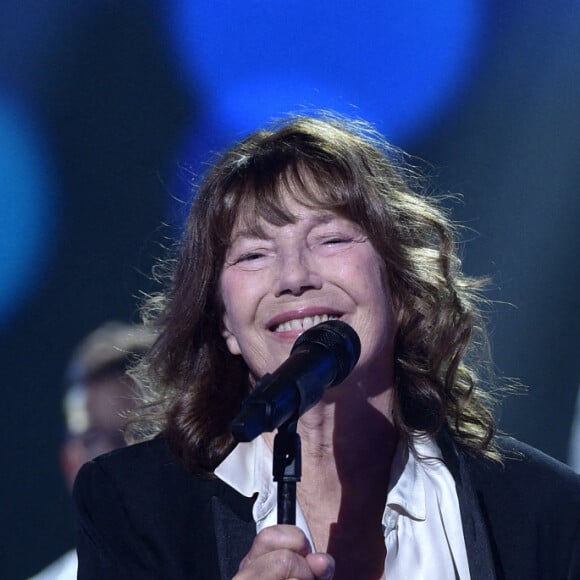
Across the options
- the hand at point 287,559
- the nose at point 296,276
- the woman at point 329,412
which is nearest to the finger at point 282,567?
the hand at point 287,559

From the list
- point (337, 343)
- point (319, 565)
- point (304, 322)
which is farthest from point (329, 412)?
point (319, 565)

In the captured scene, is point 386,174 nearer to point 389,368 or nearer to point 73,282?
point 389,368

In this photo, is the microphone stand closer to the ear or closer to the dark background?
the ear

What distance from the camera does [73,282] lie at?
2.77 m

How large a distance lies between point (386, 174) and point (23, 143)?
3.97 feet

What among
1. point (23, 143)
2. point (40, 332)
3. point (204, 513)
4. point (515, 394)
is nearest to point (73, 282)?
point (40, 332)

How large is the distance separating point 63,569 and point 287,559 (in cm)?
173

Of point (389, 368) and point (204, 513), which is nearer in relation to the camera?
point (204, 513)

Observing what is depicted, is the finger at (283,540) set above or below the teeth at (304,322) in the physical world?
below

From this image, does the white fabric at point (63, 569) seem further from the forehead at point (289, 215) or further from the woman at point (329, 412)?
the forehead at point (289, 215)

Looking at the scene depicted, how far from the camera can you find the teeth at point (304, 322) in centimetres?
178

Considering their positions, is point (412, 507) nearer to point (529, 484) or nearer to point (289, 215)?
point (529, 484)

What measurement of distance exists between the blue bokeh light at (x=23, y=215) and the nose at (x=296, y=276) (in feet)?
3.85

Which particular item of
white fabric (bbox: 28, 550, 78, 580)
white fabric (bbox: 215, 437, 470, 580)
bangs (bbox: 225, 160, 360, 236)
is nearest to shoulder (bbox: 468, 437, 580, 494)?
white fabric (bbox: 215, 437, 470, 580)
